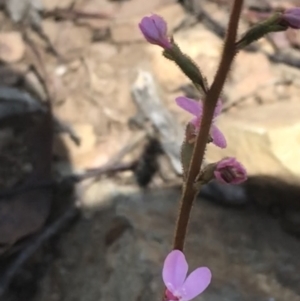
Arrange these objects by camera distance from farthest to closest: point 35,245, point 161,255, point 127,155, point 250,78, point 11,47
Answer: point 11,47 < point 250,78 < point 127,155 < point 35,245 < point 161,255

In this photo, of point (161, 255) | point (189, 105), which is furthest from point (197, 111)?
point (161, 255)

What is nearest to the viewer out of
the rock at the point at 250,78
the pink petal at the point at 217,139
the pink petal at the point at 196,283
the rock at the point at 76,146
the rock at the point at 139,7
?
the pink petal at the point at 196,283

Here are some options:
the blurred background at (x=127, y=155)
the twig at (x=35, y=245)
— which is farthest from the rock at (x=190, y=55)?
the twig at (x=35, y=245)

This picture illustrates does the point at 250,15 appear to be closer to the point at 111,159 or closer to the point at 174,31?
the point at 174,31

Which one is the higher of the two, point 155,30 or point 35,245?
point 155,30

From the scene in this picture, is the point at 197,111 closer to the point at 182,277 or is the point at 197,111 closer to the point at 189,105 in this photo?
the point at 189,105

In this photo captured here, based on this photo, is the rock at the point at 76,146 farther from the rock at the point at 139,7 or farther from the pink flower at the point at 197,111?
the pink flower at the point at 197,111
